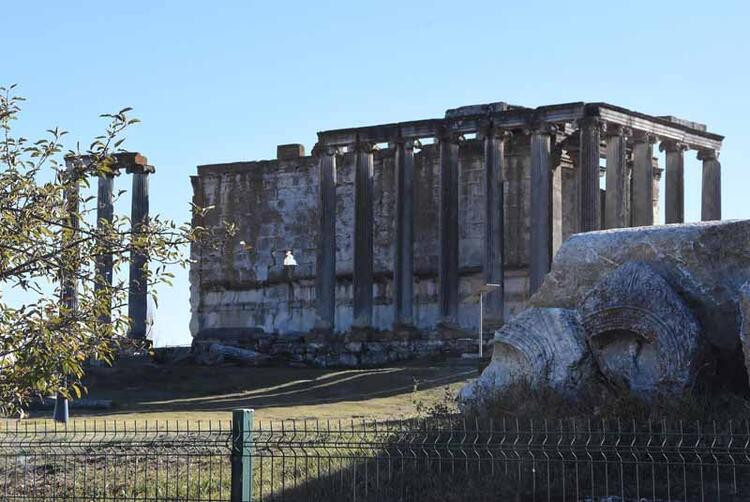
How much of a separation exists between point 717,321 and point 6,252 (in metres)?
7.84

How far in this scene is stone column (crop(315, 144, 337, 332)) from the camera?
137ft

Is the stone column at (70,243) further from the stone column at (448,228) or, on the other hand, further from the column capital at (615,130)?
the stone column at (448,228)

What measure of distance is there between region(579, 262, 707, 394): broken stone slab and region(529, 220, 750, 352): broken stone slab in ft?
0.93

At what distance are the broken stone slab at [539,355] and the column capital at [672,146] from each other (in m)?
25.0

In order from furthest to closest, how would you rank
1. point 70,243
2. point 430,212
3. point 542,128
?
point 430,212, point 542,128, point 70,243

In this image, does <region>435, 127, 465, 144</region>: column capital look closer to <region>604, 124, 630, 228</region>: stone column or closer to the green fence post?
<region>604, 124, 630, 228</region>: stone column

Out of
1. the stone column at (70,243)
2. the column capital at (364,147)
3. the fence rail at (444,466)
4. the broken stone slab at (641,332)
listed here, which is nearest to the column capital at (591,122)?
the column capital at (364,147)

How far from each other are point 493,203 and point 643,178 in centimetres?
454

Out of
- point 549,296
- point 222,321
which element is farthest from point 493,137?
point 549,296

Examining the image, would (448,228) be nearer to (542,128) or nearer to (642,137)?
(542,128)

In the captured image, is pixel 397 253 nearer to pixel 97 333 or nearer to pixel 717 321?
pixel 717 321

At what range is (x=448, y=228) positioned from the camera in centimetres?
4025

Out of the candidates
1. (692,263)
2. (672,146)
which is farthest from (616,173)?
(692,263)

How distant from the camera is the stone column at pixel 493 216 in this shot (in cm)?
3878
